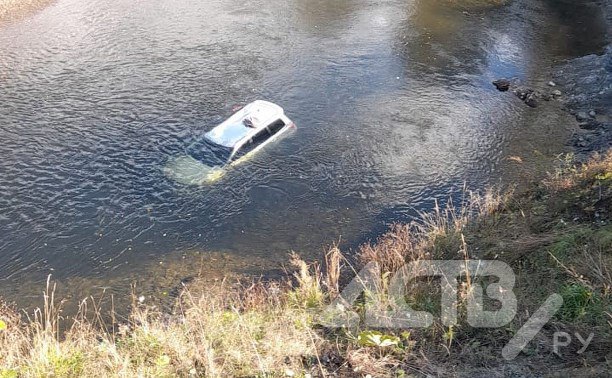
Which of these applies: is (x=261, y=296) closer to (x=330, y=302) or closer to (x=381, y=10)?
(x=330, y=302)

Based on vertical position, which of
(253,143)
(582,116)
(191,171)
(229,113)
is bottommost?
(582,116)

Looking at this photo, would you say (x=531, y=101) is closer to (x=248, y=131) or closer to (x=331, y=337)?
(x=248, y=131)

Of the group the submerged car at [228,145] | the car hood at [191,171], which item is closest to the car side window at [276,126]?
the submerged car at [228,145]

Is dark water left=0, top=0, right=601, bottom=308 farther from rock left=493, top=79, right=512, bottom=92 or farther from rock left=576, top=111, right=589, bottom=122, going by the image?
rock left=576, top=111, right=589, bottom=122

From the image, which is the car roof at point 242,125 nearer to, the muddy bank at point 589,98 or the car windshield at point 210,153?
the car windshield at point 210,153

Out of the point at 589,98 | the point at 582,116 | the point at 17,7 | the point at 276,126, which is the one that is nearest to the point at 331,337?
the point at 276,126

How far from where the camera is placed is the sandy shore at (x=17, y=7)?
28609 mm

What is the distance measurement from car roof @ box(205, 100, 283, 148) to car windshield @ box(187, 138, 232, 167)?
0.18m

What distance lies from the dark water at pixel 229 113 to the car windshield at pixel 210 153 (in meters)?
0.83

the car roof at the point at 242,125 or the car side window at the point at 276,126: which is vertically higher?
the car roof at the point at 242,125

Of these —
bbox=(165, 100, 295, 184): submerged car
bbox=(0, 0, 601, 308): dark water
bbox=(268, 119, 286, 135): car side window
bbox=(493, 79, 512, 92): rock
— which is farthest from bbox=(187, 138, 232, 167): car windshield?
bbox=(493, 79, 512, 92): rock

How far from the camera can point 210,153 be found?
1806 cm

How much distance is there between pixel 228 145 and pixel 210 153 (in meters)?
0.76

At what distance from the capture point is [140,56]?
25.2m
